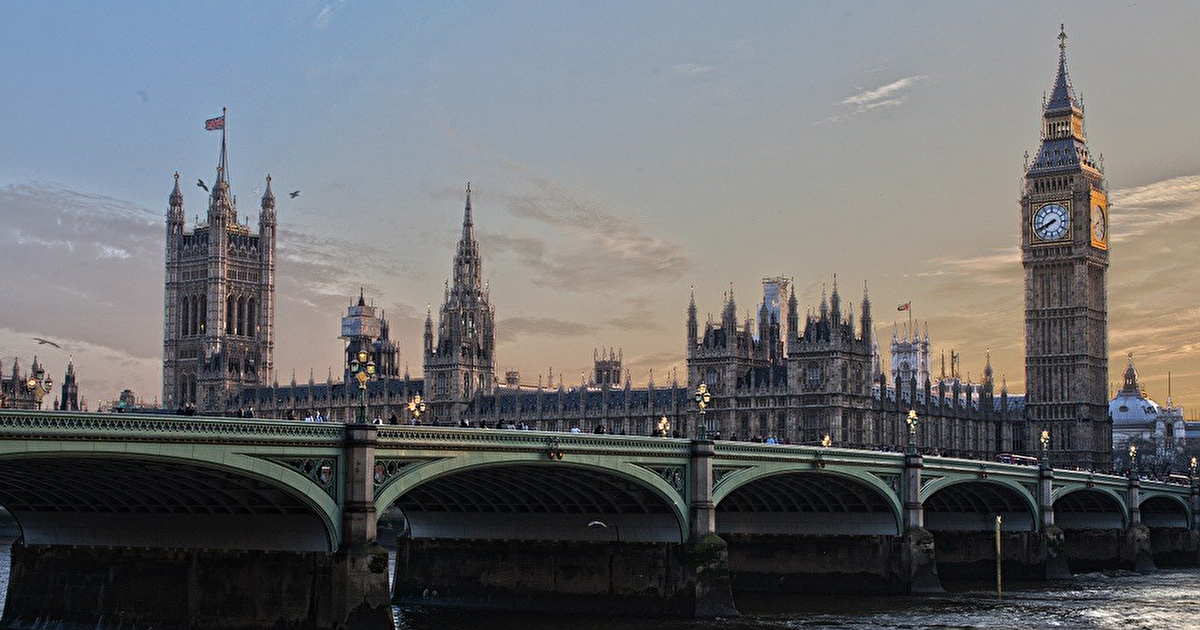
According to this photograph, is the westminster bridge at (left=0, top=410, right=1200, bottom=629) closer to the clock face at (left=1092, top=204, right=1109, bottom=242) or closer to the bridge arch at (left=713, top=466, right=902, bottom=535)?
the bridge arch at (left=713, top=466, right=902, bottom=535)

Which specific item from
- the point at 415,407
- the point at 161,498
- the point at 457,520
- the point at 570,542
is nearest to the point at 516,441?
the point at 161,498

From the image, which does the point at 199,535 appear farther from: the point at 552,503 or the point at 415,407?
the point at 415,407

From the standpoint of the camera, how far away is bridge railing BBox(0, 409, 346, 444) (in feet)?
170

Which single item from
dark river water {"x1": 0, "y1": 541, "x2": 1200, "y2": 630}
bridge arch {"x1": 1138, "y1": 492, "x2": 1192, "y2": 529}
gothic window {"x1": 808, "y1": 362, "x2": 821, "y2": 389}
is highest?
gothic window {"x1": 808, "y1": 362, "x2": 821, "y2": 389}

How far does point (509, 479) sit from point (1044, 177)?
12922 centimetres

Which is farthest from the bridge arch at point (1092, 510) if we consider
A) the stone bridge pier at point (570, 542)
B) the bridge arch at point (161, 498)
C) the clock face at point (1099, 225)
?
the bridge arch at point (161, 498)

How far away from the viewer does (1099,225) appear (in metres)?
192

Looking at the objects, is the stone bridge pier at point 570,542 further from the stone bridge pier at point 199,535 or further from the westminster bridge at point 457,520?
the stone bridge pier at point 199,535

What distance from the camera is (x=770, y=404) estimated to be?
166750 mm

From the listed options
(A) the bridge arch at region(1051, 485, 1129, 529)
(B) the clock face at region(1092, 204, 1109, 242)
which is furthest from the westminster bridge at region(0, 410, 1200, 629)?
(B) the clock face at region(1092, 204, 1109, 242)

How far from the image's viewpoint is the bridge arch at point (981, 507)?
109000mm

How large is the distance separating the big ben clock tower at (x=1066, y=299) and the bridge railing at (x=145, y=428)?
14138 cm

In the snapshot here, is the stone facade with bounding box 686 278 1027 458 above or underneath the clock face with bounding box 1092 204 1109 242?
underneath

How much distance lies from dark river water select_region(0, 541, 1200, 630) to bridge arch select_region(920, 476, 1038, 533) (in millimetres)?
7473
